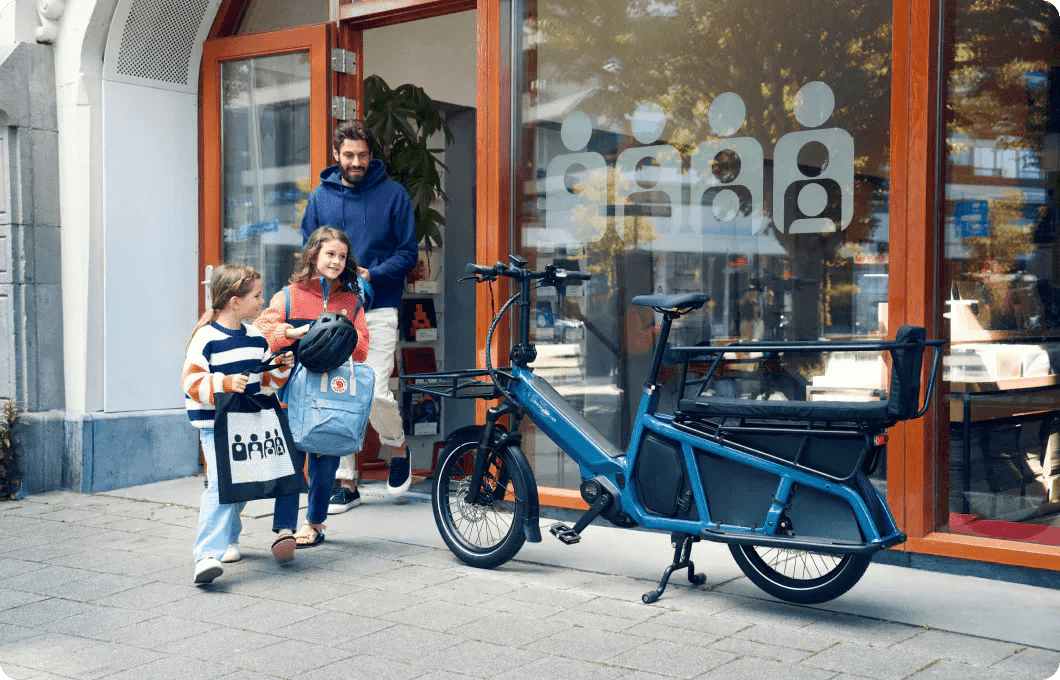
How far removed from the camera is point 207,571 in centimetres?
472

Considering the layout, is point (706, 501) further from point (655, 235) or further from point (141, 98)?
point (141, 98)

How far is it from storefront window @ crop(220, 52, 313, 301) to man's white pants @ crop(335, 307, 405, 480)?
4.15 ft

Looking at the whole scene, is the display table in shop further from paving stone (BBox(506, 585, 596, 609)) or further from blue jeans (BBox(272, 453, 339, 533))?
blue jeans (BBox(272, 453, 339, 533))

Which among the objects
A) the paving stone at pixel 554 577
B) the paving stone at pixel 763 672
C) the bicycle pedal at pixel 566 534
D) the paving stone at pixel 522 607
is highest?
the bicycle pedal at pixel 566 534

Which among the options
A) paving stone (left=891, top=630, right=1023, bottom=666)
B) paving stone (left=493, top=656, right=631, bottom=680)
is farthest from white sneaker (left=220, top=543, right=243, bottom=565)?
paving stone (left=891, top=630, right=1023, bottom=666)

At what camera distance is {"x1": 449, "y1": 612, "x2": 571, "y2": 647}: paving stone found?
13.1ft

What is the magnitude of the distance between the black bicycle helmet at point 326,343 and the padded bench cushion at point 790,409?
1.51 meters

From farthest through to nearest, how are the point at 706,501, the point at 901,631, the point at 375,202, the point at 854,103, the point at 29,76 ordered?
1. the point at 29,76
2. the point at 375,202
3. the point at 854,103
4. the point at 706,501
5. the point at 901,631

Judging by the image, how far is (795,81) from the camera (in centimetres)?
549

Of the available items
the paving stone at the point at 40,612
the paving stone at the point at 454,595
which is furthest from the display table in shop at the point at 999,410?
the paving stone at the point at 40,612

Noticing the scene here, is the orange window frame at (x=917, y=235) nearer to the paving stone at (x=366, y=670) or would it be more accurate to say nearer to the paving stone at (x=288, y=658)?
the paving stone at (x=366, y=670)

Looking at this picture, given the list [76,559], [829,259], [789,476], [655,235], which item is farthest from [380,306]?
[789,476]

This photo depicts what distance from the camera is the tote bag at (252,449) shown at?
4762 millimetres

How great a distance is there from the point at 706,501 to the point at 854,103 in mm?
2079
